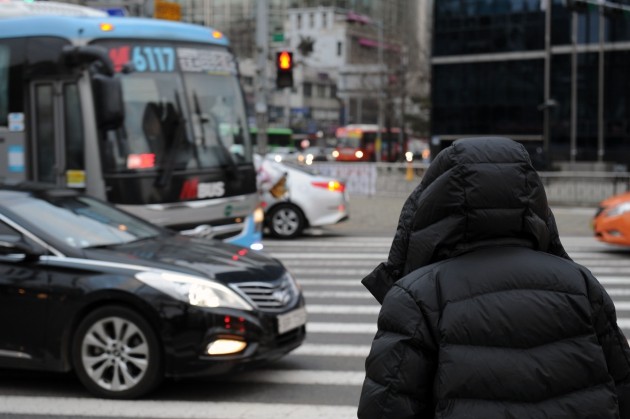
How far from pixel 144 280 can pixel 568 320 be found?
4.39m

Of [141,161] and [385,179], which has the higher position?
[141,161]

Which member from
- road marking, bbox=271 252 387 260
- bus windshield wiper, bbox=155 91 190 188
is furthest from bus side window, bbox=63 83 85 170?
road marking, bbox=271 252 387 260

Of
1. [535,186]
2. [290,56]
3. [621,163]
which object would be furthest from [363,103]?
[535,186]

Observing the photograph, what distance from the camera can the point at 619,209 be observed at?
14.0m

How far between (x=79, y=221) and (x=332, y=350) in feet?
8.25

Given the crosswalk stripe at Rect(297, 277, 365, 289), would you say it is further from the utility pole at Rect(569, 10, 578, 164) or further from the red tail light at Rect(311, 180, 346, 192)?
the utility pole at Rect(569, 10, 578, 164)

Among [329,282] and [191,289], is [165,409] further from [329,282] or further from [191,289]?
[329,282]

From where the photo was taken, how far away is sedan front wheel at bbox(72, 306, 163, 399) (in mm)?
6266

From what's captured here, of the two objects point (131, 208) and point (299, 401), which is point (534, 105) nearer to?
point (131, 208)

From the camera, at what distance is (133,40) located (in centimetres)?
1062

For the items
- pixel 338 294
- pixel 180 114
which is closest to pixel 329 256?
pixel 338 294

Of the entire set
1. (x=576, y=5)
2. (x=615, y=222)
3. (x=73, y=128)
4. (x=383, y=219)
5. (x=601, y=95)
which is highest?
(x=576, y=5)

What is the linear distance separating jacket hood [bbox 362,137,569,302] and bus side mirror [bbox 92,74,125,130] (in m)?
7.77

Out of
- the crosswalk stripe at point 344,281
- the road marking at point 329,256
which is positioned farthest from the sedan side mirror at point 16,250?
the road marking at point 329,256
